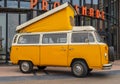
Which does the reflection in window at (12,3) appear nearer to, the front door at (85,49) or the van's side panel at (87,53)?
the front door at (85,49)

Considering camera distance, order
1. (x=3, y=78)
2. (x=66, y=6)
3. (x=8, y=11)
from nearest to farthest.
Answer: (x=3, y=78) → (x=66, y=6) → (x=8, y=11)

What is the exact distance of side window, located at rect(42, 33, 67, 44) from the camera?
16.2m

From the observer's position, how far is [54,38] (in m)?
16.5

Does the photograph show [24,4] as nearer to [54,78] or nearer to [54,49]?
[54,49]

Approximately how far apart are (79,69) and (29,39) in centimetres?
305

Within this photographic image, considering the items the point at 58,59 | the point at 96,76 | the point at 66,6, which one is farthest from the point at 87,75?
the point at 66,6

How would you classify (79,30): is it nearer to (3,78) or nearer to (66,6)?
(66,6)

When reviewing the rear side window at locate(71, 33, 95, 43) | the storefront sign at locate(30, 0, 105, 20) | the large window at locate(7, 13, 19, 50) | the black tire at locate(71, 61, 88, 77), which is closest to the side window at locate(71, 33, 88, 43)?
the rear side window at locate(71, 33, 95, 43)

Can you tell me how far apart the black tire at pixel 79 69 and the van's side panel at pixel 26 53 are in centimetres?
190

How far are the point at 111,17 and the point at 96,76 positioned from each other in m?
14.9

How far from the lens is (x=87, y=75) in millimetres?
16172

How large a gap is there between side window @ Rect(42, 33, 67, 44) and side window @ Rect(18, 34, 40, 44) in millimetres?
378

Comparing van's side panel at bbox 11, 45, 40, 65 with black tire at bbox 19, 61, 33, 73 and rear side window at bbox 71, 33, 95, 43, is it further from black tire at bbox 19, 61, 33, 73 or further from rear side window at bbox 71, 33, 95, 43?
rear side window at bbox 71, 33, 95, 43

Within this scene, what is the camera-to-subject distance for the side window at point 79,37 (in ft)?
51.6
